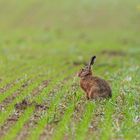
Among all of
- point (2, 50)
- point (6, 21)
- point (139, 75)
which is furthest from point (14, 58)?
point (6, 21)

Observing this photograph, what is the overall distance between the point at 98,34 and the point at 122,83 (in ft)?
102

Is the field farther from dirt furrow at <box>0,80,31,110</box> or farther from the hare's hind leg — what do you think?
the hare's hind leg

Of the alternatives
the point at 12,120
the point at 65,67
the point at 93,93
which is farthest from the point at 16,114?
the point at 65,67

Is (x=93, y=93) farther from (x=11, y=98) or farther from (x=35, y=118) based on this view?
(x=11, y=98)

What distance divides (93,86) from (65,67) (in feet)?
37.7

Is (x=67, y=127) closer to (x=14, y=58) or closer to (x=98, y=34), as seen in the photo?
(x=14, y=58)

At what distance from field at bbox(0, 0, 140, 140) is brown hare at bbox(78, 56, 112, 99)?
29cm

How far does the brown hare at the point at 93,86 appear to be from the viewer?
58.3 ft

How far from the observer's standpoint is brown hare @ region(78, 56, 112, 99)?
17.8 m

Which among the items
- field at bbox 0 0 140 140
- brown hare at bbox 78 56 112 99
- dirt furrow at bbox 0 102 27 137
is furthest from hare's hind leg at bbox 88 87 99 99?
dirt furrow at bbox 0 102 27 137

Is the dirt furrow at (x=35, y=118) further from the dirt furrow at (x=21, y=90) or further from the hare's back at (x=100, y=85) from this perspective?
the hare's back at (x=100, y=85)

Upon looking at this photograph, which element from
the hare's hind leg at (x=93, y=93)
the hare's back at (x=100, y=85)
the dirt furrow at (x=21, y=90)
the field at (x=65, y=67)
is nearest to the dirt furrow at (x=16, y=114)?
the field at (x=65, y=67)

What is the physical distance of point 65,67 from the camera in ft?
96.3

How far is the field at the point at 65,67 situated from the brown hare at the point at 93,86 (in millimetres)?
287
